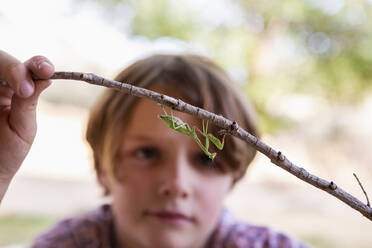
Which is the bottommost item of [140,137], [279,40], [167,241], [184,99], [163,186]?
[167,241]

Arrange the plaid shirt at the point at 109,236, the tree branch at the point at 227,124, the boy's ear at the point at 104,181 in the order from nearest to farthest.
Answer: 1. the tree branch at the point at 227,124
2. the plaid shirt at the point at 109,236
3. the boy's ear at the point at 104,181

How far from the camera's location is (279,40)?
13.3 feet

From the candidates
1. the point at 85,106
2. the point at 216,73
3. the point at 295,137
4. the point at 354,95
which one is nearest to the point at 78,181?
the point at 85,106

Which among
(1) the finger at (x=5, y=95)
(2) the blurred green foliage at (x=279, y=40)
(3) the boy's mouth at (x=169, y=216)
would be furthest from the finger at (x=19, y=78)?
(2) the blurred green foliage at (x=279, y=40)

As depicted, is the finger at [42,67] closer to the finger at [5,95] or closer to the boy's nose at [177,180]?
the finger at [5,95]

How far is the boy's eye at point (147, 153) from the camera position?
4.15 feet

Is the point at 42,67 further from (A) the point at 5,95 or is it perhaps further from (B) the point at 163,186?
(B) the point at 163,186

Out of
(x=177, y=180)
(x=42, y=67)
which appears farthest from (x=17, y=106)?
(x=177, y=180)

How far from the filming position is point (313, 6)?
143 inches

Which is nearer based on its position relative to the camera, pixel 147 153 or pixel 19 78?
pixel 19 78

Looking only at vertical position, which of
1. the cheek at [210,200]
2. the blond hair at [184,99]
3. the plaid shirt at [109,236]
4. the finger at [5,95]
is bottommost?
the plaid shirt at [109,236]

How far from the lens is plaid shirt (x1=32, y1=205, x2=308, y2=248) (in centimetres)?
146

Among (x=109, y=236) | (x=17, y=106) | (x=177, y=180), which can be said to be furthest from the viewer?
(x=109, y=236)

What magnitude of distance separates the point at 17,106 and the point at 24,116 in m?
0.02
